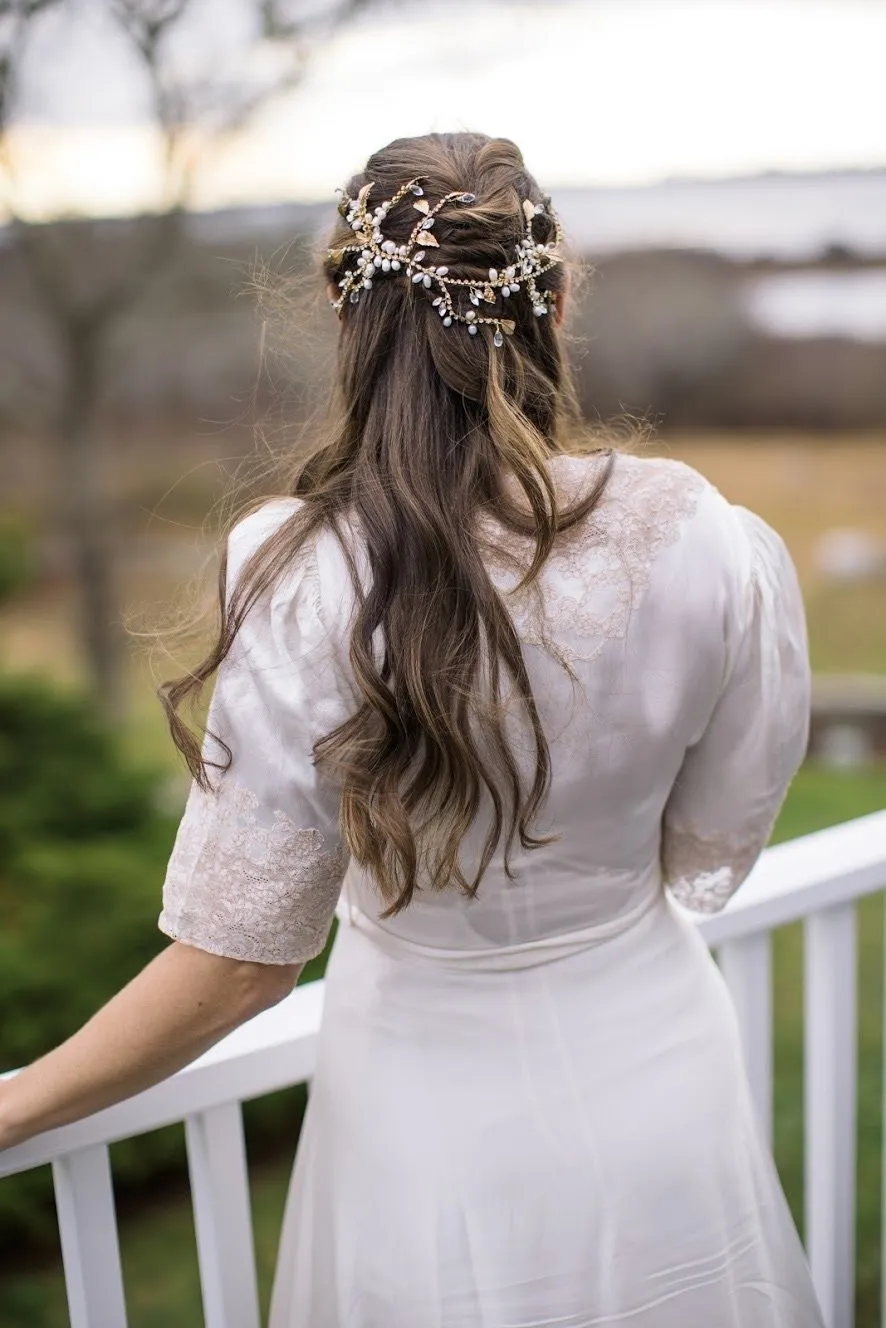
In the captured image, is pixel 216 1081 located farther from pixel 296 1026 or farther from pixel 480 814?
pixel 480 814

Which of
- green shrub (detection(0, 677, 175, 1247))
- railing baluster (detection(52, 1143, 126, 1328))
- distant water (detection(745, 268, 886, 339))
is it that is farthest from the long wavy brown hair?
distant water (detection(745, 268, 886, 339))

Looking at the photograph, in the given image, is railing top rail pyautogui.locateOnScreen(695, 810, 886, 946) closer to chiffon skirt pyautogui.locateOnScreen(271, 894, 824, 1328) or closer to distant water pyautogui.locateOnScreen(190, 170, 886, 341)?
chiffon skirt pyautogui.locateOnScreen(271, 894, 824, 1328)

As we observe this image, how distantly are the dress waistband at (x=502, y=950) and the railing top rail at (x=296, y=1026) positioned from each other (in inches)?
5.9

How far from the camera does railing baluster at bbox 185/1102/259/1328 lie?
1037 millimetres

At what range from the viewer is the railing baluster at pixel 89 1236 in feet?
3.21

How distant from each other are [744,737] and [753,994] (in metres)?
0.44

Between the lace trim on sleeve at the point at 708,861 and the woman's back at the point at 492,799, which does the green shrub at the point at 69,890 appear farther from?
the lace trim on sleeve at the point at 708,861

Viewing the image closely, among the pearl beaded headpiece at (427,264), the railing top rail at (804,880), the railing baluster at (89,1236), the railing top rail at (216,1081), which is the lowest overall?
the railing baluster at (89,1236)

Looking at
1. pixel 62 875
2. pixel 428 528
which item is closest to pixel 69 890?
pixel 62 875

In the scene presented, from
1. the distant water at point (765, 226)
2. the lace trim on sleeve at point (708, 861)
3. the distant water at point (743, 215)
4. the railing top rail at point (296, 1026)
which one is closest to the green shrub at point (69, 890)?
the railing top rail at point (296, 1026)

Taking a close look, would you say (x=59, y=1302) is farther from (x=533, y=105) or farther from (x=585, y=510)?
(x=533, y=105)

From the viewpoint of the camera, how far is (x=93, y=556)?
3.94m

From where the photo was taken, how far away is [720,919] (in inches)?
48.1

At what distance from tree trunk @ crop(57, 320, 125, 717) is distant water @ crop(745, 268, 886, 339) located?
2.28 m
